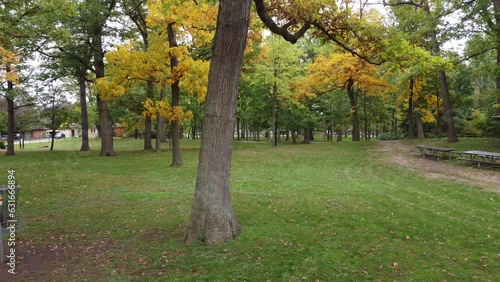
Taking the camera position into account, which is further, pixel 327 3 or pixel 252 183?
pixel 252 183

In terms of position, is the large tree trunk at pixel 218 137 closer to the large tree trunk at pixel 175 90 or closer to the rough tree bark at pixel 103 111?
the large tree trunk at pixel 175 90

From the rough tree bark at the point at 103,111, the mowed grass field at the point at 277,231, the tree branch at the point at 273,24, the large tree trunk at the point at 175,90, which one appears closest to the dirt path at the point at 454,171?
the mowed grass field at the point at 277,231

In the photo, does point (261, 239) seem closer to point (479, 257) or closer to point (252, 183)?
point (479, 257)

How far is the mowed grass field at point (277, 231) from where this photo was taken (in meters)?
4.38

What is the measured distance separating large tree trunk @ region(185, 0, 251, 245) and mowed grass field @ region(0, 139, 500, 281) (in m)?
0.29

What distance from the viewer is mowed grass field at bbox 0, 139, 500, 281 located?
4.38 meters

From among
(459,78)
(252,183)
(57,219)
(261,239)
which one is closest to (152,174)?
(252,183)

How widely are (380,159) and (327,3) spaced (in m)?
11.8

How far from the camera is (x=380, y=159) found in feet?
54.3

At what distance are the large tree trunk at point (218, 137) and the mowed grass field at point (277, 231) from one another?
29 centimetres

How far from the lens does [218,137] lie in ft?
17.0

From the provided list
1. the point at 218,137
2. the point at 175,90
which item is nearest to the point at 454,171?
the point at 218,137

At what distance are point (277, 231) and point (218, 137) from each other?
6.53 ft

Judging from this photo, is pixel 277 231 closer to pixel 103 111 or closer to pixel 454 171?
pixel 454 171
